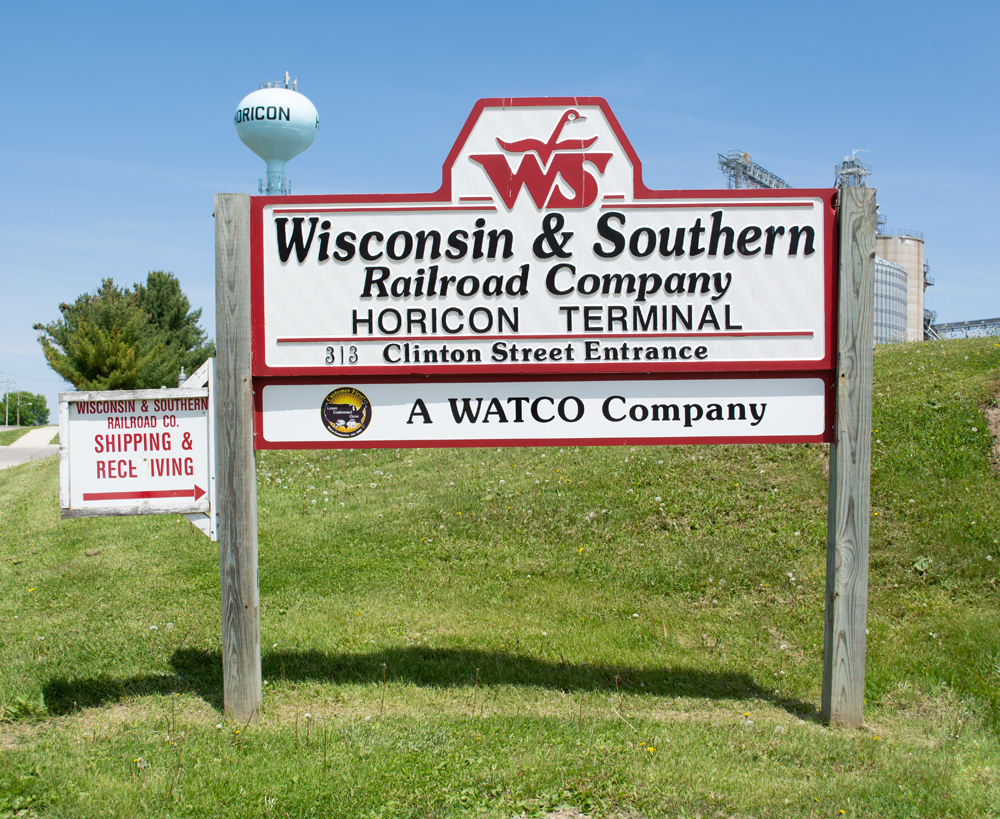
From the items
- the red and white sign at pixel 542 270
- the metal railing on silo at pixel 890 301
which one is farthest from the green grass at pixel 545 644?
the metal railing on silo at pixel 890 301

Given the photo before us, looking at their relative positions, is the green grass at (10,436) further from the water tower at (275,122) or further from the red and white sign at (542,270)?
the red and white sign at (542,270)

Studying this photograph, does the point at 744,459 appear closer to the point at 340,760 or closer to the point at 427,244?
the point at 427,244

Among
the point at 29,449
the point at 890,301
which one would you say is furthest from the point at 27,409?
the point at 890,301

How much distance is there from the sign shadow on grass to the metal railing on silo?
61873 mm

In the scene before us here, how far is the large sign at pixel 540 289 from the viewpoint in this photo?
5012 millimetres

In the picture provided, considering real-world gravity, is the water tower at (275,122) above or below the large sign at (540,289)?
above

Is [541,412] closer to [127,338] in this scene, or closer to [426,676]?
[426,676]

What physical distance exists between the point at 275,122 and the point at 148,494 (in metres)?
44.1

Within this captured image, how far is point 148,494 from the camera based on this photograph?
522cm

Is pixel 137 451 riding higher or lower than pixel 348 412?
lower

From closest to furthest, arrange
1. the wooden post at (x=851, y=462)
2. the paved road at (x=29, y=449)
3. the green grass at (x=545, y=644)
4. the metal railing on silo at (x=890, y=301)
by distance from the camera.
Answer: the green grass at (x=545, y=644) < the wooden post at (x=851, y=462) < the paved road at (x=29, y=449) < the metal railing on silo at (x=890, y=301)

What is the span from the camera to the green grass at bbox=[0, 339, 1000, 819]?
156 inches

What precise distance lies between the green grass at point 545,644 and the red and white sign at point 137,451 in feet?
4.38

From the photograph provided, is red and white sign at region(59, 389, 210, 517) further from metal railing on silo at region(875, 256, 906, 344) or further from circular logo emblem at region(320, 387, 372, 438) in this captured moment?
metal railing on silo at region(875, 256, 906, 344)
